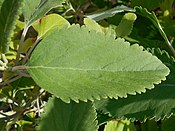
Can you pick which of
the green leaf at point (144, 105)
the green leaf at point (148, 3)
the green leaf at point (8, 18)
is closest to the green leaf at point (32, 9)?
the green leaf at point (8, 18)

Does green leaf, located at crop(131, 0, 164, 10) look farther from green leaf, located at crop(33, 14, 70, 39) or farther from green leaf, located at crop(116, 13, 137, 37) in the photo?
green leaf, located at crop(33, 14, 70, 39)

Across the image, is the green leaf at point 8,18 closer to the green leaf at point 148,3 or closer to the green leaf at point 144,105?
the green leaf at point 144,105

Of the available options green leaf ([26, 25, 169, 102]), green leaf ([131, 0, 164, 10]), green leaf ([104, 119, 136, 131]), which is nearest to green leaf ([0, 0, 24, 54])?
green leaf ([26, 25, 169, 102])

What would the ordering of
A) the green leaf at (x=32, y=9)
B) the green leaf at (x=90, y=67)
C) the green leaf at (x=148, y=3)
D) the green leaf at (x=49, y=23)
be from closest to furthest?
the green leaf at (x=90, y=67), the green leaf at (x=32, y=9), the green leaf at (x=49, y=23), the green leaf at (x=148, y=3)

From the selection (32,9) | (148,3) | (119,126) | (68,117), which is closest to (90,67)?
(68,117)

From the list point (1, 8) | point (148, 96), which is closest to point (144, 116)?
A: point (148, 96)

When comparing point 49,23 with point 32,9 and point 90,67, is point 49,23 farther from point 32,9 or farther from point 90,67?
point 90,67
